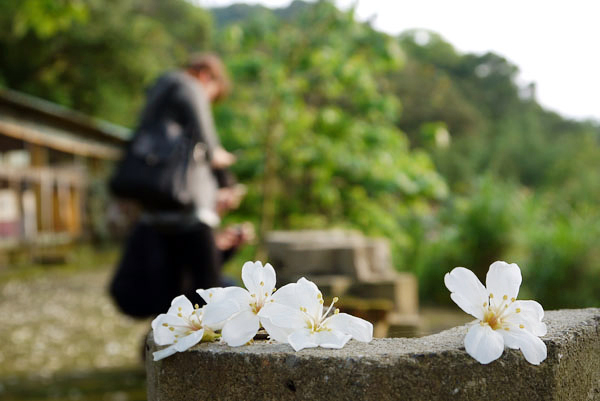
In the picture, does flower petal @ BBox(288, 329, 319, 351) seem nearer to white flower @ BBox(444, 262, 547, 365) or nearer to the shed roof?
white flower @ BBox(444, 262, 547, 365)

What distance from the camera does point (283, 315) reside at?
1.07 meters

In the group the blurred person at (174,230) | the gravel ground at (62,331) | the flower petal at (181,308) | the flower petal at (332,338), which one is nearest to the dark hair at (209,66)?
the blurred person at (174,230)

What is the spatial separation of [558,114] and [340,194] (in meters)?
33.6

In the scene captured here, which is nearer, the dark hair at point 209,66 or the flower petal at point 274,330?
the flower petal at point 274,330

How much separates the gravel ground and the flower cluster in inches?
152

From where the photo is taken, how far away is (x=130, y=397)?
13.6ft

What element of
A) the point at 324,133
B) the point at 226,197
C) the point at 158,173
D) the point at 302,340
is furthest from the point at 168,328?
the point at 324,133

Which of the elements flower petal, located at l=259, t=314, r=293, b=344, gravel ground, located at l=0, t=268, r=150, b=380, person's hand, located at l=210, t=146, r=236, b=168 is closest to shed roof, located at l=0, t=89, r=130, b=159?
gravel ground, located at l=0, t=268, r=150, b=380

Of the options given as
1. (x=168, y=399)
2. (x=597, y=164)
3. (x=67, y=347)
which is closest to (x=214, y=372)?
(x=168, y=399)

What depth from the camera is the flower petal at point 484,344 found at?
3.32ft

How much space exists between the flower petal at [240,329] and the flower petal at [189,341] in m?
0.04

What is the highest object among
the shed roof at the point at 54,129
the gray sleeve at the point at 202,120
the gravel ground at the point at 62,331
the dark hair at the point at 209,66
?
the shed roof at the point at 54,129

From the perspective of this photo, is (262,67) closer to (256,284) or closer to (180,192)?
(180,192)

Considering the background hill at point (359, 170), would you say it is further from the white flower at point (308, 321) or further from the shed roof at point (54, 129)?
the white flower at point (308, 321)
